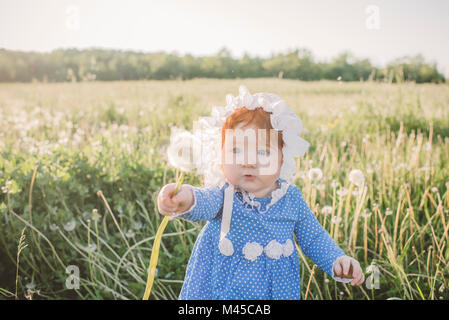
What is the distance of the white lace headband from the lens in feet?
4.66

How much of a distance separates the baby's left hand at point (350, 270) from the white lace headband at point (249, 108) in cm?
36

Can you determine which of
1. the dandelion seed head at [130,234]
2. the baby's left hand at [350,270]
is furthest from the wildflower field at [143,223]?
the baby's left hand at [350,270]

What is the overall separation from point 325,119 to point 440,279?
3080 mm

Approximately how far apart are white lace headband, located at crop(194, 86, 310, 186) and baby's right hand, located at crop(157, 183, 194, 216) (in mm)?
196

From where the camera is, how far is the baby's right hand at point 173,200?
1179 mm

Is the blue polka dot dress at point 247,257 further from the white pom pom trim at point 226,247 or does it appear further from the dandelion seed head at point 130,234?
the dandelion seed head at point 130,234

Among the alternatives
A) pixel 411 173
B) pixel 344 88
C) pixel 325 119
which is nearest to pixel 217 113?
pixel 411 173

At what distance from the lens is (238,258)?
1.44m

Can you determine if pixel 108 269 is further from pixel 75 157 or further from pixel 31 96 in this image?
pixel 31 96

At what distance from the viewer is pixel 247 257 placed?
1.43 meters

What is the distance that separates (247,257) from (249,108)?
510mm

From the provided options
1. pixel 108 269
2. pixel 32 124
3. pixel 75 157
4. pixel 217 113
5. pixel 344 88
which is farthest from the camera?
pixel 344 88

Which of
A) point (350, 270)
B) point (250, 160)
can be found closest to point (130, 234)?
point (250, 160)

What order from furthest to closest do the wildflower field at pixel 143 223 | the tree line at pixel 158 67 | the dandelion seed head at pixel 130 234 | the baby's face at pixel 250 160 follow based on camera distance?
the tree line at pixel 158 67
the dandelion seed head at pixel 130 234
the wildflower field at pixel 143 223
the baby's face at pixel 250 160
